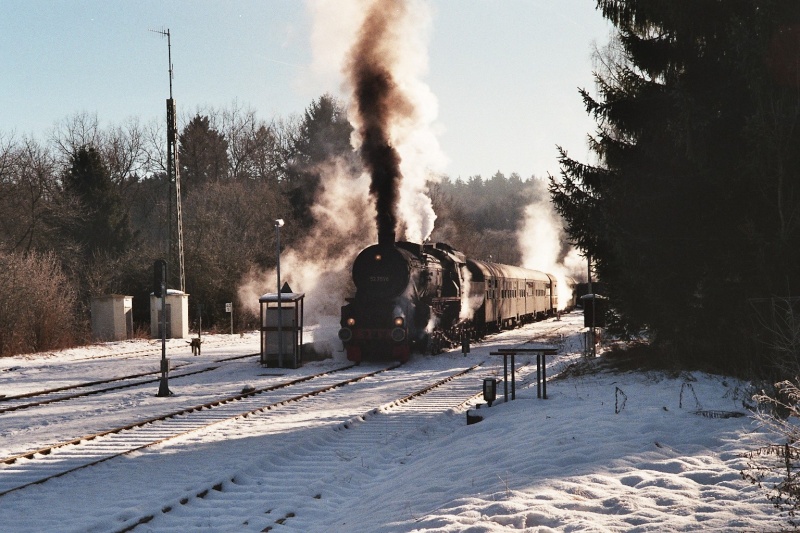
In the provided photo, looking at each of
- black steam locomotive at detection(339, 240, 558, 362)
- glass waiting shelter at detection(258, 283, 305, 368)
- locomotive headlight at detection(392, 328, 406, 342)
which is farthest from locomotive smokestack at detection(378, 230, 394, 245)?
glass waiting shelter at detection(258, 283, 305, 368)

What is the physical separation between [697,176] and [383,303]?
10.4m

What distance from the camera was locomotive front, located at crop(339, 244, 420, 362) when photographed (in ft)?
75.0

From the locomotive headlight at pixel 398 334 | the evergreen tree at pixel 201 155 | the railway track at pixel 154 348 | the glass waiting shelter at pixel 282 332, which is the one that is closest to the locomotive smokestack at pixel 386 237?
the locomotive headlight at pixel 398 334

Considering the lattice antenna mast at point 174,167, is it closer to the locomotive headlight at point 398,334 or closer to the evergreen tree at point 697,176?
the locomotive headlight at point 398,334

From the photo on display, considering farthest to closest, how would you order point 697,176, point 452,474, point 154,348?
point 154,348, point 697,176, point 452,474

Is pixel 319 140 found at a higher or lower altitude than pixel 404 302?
higher

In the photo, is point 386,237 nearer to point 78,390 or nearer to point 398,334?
point 398,334

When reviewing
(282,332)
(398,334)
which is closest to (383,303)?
(398,334)

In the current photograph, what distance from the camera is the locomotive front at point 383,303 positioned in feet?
75.0

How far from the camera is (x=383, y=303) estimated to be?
2308 cm

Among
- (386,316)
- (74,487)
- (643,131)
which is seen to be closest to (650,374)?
(643,131)

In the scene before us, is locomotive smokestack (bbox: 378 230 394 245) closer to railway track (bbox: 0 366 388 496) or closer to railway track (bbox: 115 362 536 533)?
railway track (bbox: 0 366 388 496)

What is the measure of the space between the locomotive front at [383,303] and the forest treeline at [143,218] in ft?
41.2

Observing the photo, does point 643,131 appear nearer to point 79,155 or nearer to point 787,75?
point 787,75
